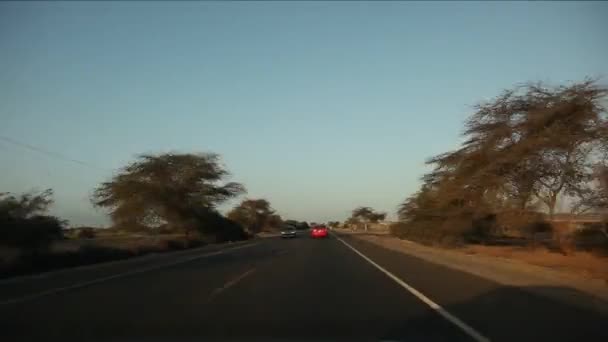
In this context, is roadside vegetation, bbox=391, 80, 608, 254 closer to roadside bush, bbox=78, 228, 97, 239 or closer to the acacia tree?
the acacia tree

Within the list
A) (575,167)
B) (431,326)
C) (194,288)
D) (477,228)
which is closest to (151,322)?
(431,326)

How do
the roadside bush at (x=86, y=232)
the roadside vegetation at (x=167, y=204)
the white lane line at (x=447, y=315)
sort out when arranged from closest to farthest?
the white lane line at (x=447, y=315)
the roadside vegetation at (x=167, y=204)
the roadside bush at (x=86, y=232)

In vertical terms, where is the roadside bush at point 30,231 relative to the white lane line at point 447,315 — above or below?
above

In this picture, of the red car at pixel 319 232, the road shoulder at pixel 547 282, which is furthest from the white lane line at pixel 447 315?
the red car at pixel 319 232

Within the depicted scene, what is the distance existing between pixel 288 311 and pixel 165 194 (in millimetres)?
50191

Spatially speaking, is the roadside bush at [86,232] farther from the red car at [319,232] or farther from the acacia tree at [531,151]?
the acacia tree at [531,151]

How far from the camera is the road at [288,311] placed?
1110 centimetres

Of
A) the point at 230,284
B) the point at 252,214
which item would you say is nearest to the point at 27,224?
the point at 230,284

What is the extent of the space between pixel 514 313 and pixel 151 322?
22.3 ft

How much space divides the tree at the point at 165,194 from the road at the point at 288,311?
39.5 m

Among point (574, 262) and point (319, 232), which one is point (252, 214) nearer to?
point (319, 232)

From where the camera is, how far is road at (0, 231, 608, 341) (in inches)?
437

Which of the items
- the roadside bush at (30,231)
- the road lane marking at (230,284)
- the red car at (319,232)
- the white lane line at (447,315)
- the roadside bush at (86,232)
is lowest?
the white lane line at (447,315)

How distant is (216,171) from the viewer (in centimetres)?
6994
